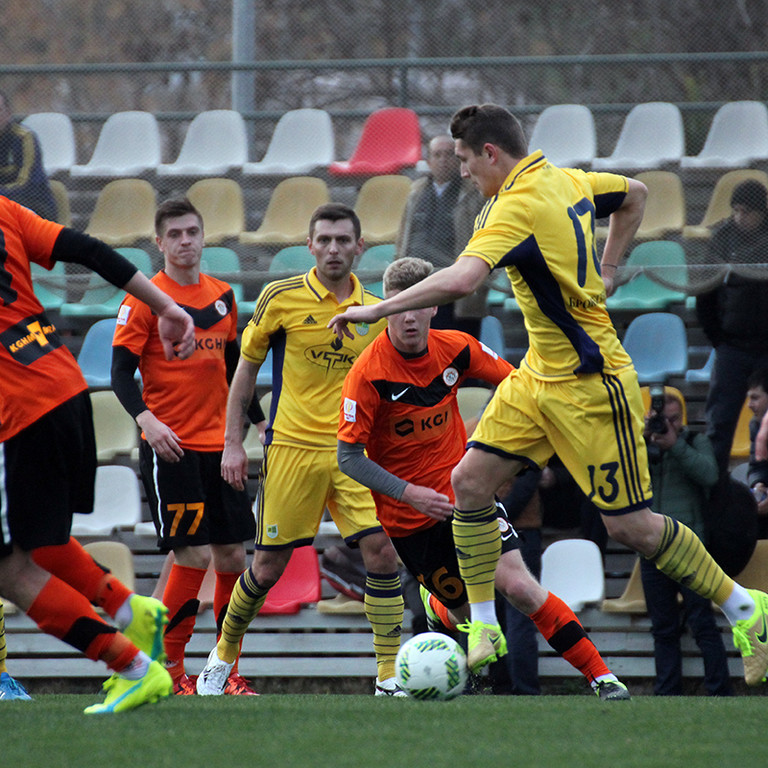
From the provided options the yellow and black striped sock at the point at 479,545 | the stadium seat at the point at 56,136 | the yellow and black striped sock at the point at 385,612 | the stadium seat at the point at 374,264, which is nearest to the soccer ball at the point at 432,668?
the yellow and black striped sock at the point at 479,545

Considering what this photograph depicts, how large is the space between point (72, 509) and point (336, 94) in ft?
26.1

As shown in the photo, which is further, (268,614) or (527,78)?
(527,78)

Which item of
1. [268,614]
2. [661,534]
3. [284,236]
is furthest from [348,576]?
[661,534]

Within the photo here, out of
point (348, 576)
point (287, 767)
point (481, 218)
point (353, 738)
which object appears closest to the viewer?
point (287, 767)

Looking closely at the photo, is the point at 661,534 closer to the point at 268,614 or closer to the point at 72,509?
the point at 72,509

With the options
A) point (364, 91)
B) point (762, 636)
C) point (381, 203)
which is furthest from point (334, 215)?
point (364, 91)

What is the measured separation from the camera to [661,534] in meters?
4.50

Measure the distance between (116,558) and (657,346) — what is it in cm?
407

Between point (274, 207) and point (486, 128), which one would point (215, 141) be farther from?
point (486, 128)

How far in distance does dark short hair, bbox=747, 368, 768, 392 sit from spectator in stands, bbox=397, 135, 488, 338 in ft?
5.79

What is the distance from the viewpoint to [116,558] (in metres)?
7.87

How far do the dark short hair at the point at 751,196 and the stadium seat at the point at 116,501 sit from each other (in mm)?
4512

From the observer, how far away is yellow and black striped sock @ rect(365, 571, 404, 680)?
5.65 m

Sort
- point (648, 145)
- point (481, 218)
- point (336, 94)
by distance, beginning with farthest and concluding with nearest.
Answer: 1. point (336, 94)
2. point (648, 145)
3. point (481, 218)
